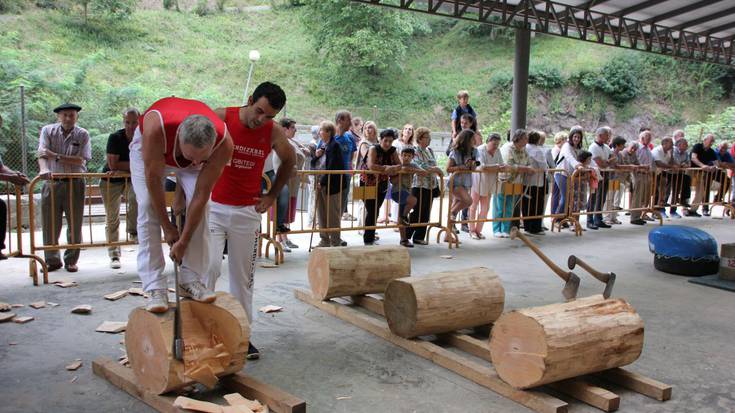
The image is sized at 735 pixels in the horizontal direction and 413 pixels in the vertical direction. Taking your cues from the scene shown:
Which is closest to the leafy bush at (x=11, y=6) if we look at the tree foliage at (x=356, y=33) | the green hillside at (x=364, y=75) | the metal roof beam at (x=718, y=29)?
the green hillside at (x=364, y=75)

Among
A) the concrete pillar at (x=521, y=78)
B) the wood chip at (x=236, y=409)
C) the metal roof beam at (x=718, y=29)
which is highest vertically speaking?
the metal roof beam at (x=718, y=29)

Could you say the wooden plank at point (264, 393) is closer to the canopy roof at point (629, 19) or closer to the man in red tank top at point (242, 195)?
the man in red tank top at point (242, 195)

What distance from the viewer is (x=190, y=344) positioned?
376 centimetres

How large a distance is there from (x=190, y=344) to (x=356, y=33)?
29.0m

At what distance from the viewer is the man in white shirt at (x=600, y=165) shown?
11.6 m

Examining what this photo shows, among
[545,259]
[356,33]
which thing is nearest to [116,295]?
[545,259]

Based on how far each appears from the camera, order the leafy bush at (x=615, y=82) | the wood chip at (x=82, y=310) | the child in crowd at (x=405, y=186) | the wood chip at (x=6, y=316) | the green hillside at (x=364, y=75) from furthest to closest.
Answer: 1. the leafy bush at (x=615, y=82)
2. the green hillside at (x=364, y=75)
3. the child in crowd at (x=405, y=186)
4. the wood chip at (x=82, y=310)
5. the wood chip at (x=6, y=316)

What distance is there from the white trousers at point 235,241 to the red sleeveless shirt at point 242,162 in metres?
0.07

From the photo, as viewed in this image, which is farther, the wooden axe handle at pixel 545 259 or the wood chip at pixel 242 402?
the wooden axe handle at pixel 545 259

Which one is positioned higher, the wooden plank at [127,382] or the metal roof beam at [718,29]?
the metal roof beam at [718,29]

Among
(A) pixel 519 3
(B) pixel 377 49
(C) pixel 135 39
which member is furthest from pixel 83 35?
(A) pixel 519 3

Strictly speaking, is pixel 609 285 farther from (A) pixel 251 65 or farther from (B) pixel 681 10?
(A) pixel 251 65

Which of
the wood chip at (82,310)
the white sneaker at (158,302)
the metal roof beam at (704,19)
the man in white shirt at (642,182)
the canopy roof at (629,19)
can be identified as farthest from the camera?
the metal roof beam at (704,19)

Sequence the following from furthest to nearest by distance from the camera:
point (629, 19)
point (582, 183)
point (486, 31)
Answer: point (486, 31) → point (629, 19) → point (582, 183)
